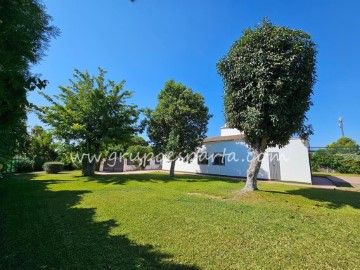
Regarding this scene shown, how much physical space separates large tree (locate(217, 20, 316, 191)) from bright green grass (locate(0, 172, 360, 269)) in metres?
3.17

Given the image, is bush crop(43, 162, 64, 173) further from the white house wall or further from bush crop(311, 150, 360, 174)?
bush crop(311, 150, 360, 174)

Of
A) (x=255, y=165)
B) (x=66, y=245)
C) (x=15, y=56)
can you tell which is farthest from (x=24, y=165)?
(x=15, y=56)

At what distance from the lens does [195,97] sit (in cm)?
1736

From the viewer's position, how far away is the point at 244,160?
1872 cm

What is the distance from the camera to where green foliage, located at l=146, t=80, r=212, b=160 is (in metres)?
16.7

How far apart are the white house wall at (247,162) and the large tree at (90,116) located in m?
5.28

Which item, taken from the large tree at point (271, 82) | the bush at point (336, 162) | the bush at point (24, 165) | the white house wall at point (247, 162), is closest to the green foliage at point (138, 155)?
the white house wall at point (247, 162)

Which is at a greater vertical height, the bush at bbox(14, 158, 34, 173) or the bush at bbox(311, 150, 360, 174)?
the bush at bbox(311, 150, 360, 174)

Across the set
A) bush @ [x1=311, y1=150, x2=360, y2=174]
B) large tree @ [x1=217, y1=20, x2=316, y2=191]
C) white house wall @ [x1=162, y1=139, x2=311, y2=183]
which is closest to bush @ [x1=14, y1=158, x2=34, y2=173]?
white house wall @ [x1=162, y1=139, x2=311, y2=183]

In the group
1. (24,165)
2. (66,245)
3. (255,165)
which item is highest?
(255,165)

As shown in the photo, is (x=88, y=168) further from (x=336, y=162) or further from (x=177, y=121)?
(x=336, y=162)

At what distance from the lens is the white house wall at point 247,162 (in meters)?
15.6

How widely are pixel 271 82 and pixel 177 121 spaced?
30.3 feet

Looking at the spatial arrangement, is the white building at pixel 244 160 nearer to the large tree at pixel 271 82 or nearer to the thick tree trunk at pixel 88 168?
the thick tree trunk at pixel 88 168
